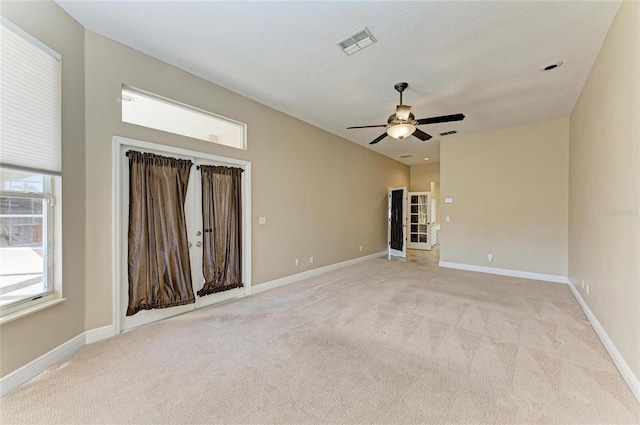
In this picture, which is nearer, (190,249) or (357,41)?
(357,41)

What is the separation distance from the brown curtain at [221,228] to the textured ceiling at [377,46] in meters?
1.35

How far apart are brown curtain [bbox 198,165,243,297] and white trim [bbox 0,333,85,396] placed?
1304 mm

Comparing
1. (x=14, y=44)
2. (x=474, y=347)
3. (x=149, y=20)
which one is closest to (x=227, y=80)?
(x=149, y=20)

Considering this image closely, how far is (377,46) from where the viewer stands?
281 cm

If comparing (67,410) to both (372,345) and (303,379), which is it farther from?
(372,345)

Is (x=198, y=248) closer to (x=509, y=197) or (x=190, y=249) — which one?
(x=190, y=249)

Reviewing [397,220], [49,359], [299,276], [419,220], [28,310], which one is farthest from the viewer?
[419,220]

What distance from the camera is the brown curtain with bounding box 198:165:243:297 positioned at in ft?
11.9

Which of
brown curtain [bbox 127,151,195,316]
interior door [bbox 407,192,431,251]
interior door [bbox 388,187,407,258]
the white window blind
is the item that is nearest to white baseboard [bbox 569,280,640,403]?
brown curtain [bbox 127,151,195,316]

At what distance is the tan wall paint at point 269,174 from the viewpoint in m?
2.67

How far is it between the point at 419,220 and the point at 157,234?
826 centimetres


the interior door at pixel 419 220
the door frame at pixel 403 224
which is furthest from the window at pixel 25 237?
the interior door at pixel 419 220

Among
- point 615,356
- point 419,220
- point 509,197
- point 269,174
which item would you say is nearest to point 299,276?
point 269,174

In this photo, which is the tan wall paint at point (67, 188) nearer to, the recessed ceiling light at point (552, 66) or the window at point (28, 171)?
the window at point (28, 171)
